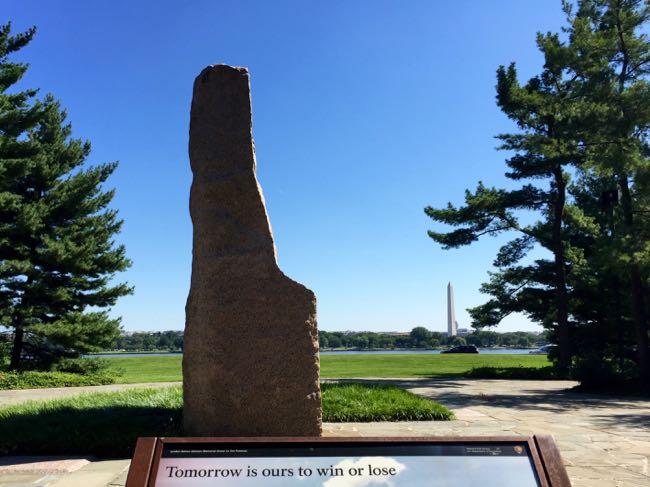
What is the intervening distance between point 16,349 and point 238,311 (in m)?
17.5

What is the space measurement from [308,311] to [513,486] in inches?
122

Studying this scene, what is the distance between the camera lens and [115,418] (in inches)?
239

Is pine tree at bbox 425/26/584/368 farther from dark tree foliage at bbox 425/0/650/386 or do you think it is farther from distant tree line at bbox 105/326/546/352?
distant tree line at bbox 105/326/546/352

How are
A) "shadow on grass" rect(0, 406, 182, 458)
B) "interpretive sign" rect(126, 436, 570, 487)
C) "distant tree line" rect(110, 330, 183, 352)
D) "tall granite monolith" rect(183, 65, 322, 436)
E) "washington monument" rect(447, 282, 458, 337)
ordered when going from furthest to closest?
"distant tree line" rect(110, 330, 183, 352)
"washington monument" rect(447, 282, 458, 337)
"shadow on grass" rect(0, 406, 182, 458)
"tall granite monolith" rect(183, 65, 322, 436)
"interpretive sign" rect(126, 436, 570, 487)

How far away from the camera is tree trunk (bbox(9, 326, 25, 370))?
1850 cm

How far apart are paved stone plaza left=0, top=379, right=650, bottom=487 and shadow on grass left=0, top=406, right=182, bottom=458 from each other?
321 millimetres

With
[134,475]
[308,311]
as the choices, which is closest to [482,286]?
[308,311]

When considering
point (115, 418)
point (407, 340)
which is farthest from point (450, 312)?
point (115, 418)

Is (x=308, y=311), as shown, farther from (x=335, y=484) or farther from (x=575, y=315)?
(x=575, y=315)

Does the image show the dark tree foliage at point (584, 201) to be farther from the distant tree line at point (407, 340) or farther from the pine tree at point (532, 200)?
the distant tree line at point (407, 340)

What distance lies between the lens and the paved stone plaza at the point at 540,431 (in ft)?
14.6

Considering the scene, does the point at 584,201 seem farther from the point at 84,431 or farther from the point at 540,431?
the point at 84,431

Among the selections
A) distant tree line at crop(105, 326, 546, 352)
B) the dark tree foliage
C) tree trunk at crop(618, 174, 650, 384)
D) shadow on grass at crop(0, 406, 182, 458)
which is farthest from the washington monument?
shadow on grass at crop(0, 406, 182, 458)

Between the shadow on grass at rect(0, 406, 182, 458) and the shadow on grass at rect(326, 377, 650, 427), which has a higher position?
the shadow on grass at rect(0, 406, 182, 458)
